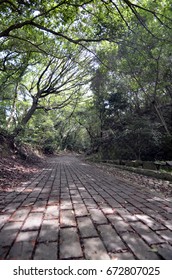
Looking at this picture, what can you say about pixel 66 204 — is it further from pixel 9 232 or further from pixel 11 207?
pixel 9 232

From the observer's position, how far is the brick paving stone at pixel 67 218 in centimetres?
227

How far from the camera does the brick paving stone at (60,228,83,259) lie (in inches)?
64.1

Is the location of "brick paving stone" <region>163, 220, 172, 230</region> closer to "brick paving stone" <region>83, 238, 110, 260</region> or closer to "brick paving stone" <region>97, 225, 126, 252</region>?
"brick paving stone" <region>97, 225, 126, 252</region>

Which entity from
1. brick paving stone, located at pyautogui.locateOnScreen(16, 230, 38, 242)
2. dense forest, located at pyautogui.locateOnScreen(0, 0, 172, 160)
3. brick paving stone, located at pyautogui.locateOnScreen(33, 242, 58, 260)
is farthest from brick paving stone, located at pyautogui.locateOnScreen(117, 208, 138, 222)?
dense forest, located at pyautogui.locateOnScreen(0, 0, 172, 160)

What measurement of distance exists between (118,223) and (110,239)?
0.46 m

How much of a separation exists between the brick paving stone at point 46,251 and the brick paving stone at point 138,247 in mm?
787

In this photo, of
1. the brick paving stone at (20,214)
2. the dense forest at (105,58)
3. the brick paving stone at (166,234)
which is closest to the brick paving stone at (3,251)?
the brick paving stone at (20,214)

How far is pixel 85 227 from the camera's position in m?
2.19

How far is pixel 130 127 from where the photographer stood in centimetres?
848

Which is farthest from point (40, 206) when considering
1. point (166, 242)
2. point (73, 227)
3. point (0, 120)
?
point (0, 120)

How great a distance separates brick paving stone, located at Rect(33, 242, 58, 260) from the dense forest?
4.37 m

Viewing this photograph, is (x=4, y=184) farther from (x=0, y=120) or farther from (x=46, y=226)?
(x=0, y=120)

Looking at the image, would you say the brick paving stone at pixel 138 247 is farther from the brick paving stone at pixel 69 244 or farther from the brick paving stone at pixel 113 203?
the brick paving stone at pixel 113 203
